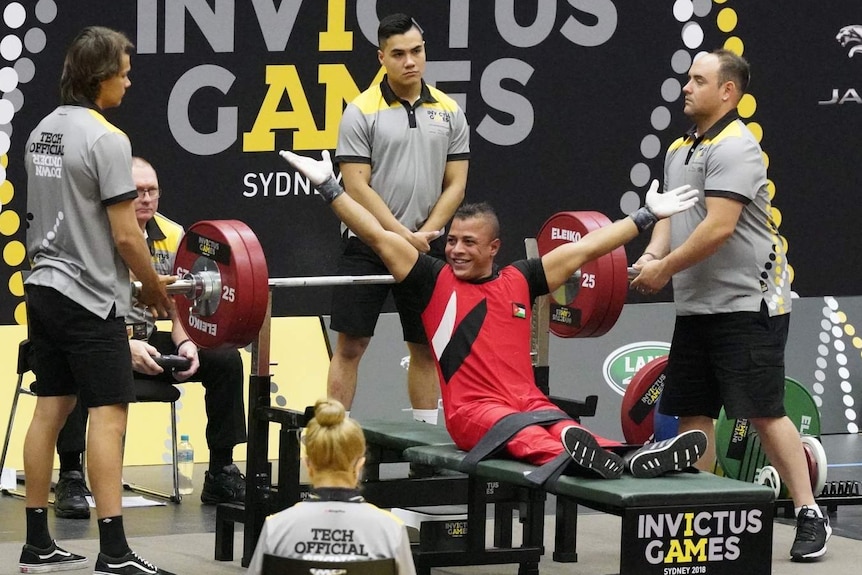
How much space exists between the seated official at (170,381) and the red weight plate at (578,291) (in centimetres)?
126

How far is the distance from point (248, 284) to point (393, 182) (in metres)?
1.02

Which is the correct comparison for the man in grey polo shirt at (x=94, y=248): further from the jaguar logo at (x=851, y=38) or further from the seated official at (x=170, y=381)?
the jaguar logo at (x=851, y=38)

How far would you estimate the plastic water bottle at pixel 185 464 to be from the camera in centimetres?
658

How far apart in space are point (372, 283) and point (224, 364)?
1075mm

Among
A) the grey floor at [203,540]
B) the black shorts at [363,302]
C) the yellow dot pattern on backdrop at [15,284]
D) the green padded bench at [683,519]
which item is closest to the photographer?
the green padded bench at [683,519]

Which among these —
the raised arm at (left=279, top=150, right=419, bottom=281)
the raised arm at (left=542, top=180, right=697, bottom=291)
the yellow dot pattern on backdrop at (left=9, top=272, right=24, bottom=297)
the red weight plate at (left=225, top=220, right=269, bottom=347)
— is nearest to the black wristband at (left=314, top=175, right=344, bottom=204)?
the raised arm at (left=279, top=150, right=419, bottom=281)

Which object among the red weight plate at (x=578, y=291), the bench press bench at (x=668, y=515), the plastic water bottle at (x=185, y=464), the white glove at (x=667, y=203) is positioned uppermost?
the white glove at (x=667, y=203)

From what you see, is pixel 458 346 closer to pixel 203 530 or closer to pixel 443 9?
pixel 203 530

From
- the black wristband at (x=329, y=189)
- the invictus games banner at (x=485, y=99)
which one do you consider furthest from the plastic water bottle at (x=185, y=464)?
the black wristband at (x=329, y=189)

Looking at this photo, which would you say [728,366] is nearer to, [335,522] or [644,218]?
[644,218]

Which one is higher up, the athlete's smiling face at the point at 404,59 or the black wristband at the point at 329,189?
the athlete's smiling face at the point at 404,59

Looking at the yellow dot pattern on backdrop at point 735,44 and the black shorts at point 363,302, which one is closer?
the black shorts at point 363,302

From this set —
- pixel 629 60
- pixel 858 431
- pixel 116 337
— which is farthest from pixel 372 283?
pixel 858 431

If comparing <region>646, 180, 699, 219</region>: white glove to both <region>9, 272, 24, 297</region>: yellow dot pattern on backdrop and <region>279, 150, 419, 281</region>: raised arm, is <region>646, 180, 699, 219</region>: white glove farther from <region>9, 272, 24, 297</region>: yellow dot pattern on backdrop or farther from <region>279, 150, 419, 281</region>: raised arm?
<region>9, 272, 24, 297</region>: yellow dot pattern on backdrop
